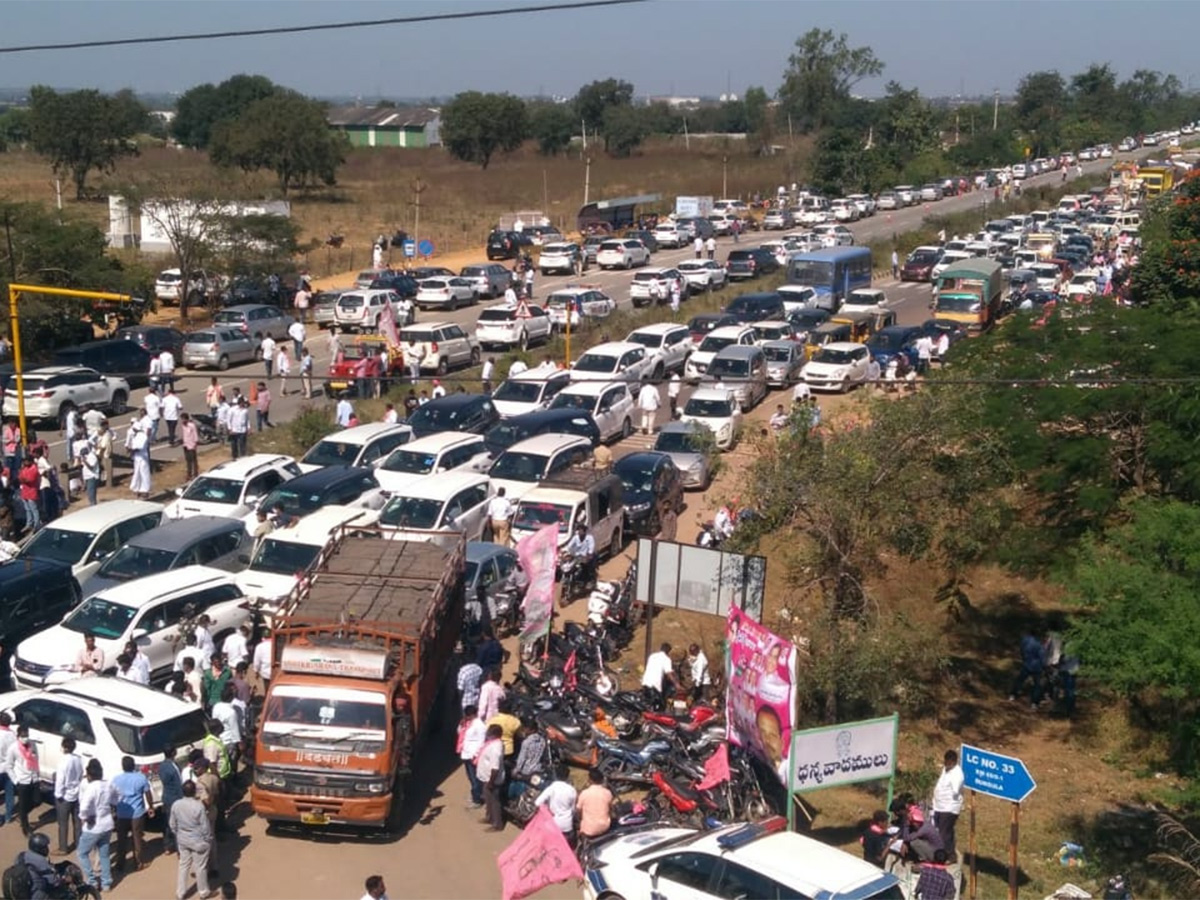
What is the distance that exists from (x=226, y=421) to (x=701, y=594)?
48.2 feet

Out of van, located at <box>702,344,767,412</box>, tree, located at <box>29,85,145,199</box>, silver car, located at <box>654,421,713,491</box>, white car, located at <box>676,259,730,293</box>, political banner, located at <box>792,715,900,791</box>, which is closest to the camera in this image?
political banner, located at <box>792,715,900,791</box>

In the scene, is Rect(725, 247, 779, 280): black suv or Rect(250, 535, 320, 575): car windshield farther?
Rect(725, 247, 779, 280): black suv

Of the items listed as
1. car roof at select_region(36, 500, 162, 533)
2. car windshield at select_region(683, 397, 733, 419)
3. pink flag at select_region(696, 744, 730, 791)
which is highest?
car windshield at select_region(683, 397, 733, 419)

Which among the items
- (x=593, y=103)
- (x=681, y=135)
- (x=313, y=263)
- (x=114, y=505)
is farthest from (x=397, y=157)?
(x=114, y=505)

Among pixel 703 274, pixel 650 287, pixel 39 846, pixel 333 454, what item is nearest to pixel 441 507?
pixel 333 454

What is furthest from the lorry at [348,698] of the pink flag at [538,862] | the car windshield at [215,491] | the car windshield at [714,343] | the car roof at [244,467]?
the car windshield at [714,343]

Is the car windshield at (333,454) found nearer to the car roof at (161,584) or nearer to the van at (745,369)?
the car roof at (161,584)

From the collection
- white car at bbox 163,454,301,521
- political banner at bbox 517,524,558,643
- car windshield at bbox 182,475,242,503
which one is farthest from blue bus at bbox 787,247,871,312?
political banner at bbox 517,524,558,643

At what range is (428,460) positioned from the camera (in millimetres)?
25344

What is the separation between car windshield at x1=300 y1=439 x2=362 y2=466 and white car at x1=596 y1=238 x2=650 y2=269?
121 feet

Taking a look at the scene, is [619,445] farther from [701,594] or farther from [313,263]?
[313,263]

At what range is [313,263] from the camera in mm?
62750

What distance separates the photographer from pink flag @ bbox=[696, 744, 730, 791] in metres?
14.4

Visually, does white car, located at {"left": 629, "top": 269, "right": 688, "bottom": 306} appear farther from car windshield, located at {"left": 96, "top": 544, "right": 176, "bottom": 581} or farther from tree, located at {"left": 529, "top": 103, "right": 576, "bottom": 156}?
tree, located at {"left": 529, "top": 103, "right": 576, "bottom": 156}
